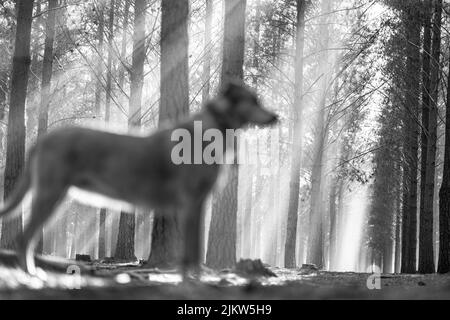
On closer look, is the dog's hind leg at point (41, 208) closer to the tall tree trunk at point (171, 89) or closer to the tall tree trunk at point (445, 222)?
the tall tree trunk at point (171, 89)

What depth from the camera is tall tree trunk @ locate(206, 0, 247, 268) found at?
42.6ft

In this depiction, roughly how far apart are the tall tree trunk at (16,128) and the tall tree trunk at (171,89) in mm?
6001

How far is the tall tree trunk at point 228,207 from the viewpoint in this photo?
13.0 m

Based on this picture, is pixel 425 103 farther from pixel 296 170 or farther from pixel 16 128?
pixel 16 128

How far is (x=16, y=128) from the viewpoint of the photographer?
53.4 feet

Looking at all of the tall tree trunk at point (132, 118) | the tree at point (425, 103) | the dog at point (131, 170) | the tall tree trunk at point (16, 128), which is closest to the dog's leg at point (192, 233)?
the dog at point (131, 170)

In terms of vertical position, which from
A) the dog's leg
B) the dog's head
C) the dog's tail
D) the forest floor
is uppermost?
the dog's head

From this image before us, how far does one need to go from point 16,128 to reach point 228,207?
6.43m

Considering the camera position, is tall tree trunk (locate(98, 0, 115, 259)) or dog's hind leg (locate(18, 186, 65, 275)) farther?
tall tree trunk (locate(98, 0, 115, 259))

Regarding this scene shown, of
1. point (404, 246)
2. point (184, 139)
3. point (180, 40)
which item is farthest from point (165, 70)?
point (404, 246)

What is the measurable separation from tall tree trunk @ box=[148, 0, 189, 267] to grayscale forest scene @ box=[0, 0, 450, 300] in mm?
26

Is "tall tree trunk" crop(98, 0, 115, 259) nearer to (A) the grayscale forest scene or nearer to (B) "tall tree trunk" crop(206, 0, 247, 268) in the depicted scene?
(A) the grayscale forest scene

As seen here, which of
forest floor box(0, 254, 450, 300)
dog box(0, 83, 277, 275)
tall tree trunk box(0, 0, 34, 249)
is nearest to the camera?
dog box(0, 83, 277, 275)

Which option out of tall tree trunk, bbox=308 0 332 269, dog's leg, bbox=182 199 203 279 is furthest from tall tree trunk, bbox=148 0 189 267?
tall tree trunk, bbox=308 0 332 269
